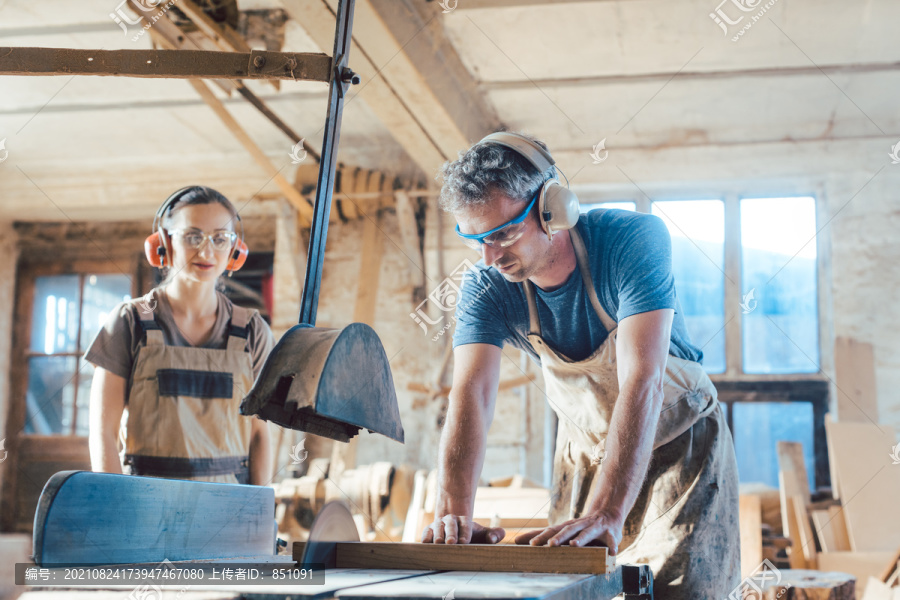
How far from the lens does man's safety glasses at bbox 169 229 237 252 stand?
8.66 ft

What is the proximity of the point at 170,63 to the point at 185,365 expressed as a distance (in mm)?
1072

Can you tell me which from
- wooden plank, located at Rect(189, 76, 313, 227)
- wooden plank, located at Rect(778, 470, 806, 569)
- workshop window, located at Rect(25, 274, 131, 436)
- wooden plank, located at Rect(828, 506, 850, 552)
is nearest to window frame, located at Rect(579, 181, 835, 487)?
wooden plank, located at Rect(828, 506, 850, 552)

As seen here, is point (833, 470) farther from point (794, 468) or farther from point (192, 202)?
point (192, 202)

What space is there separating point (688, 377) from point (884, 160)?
531 cm

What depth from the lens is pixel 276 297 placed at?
23.1ft

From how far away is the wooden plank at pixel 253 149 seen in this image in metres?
5.32

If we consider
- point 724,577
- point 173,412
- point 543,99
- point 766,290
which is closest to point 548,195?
point 724,577

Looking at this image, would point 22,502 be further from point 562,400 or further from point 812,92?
point 812,92

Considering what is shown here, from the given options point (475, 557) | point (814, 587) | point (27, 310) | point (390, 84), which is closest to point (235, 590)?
point (475, 557)

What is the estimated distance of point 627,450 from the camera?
67.5 inches

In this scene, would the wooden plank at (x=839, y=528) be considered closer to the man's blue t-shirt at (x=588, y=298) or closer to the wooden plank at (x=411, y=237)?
the wooden plank at (x=411, y=237)

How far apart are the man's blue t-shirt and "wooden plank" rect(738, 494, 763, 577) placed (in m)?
3.34

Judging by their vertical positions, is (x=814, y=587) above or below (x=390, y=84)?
below

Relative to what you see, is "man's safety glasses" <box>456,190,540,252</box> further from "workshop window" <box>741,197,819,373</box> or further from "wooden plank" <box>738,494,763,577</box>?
"workshop window" <box>741,197,819,373</box>
